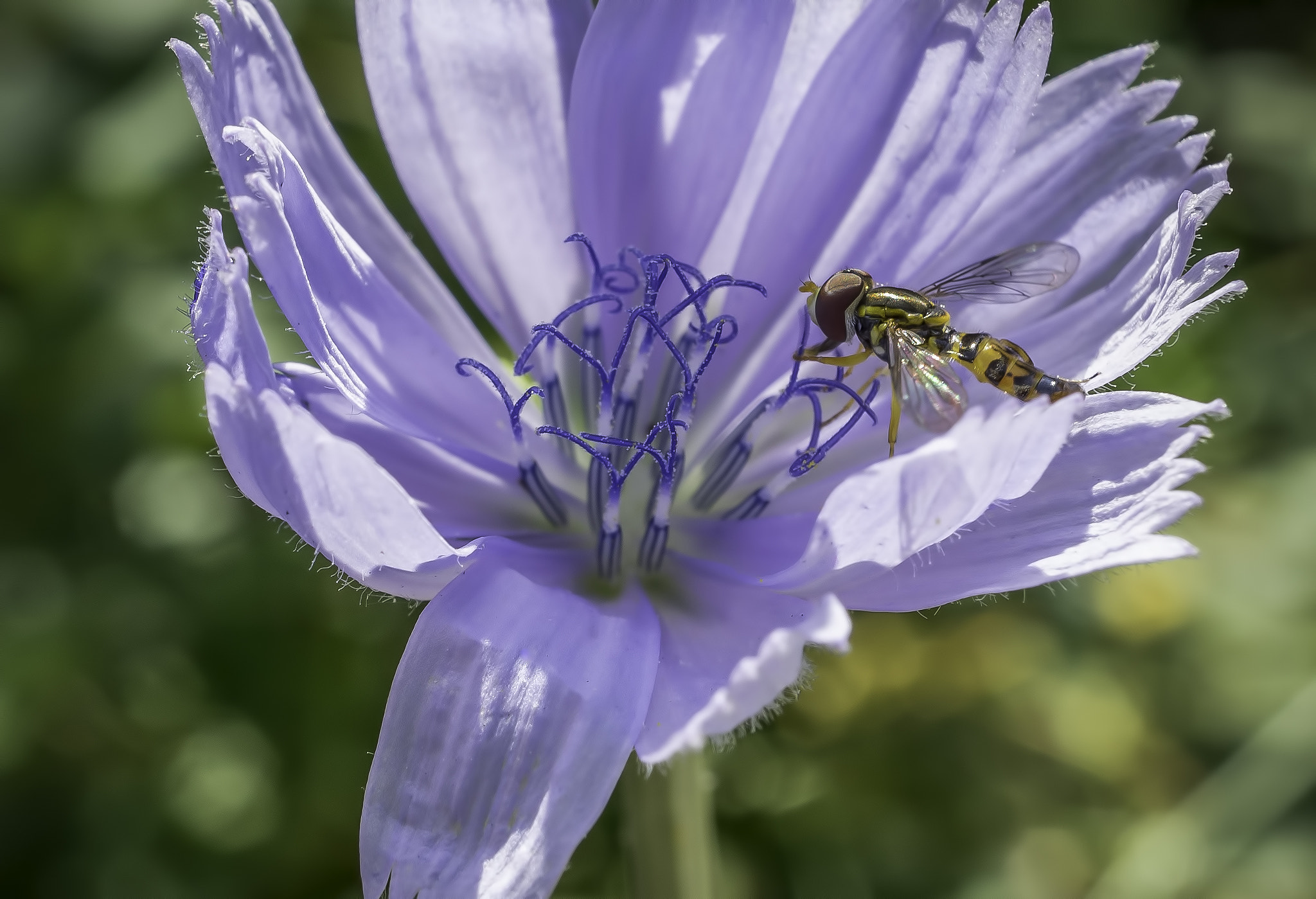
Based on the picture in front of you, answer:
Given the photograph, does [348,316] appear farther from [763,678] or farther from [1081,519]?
[1081,519]

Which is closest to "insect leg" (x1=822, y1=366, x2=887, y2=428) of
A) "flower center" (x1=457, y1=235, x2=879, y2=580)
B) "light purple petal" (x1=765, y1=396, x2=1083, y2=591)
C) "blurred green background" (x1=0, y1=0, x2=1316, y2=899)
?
"flower center" (x1=457, y1=235, x2=879, y2=580)

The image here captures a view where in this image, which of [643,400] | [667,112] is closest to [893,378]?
[643,400]

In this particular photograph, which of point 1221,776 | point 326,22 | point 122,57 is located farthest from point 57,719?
point 1221,776

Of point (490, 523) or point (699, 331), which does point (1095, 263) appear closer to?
point (699, 331)

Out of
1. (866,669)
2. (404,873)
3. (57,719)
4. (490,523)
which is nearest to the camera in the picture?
(404,873)

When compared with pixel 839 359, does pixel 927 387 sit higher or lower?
higher
